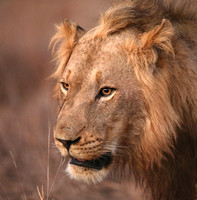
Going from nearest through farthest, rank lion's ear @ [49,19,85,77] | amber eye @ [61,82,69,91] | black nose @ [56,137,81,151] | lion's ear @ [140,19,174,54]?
1. black nose @ [56,137,81,151]
2. lion's ear @ [140,19,174,54]
3. amber eye @ [61,82,69,91]
4. lion's ear @ [49,19,85,77]

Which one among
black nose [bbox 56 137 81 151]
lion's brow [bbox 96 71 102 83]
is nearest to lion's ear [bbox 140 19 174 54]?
lion's brow [bbox 96 71 102 83]

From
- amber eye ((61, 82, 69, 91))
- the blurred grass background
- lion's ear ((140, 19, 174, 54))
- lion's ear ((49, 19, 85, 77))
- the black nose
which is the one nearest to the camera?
the black nose

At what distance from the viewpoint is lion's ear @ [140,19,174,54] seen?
3.71m

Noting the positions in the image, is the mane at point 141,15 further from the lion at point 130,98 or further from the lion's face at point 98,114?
the lion's face at point 98,114

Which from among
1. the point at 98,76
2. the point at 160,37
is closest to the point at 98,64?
the point at 98,76

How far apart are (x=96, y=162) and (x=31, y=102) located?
652cm

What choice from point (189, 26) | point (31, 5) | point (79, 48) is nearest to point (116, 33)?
point (79, 48)

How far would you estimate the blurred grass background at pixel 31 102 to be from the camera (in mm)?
6488

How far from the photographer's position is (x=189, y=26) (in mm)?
4156

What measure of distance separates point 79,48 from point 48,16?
1191 centimetres

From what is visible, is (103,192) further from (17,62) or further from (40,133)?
(17,62)

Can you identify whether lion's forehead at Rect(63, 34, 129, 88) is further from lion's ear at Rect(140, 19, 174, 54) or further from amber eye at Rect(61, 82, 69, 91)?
lion's ear at Rect(140, 19, 174, 54)

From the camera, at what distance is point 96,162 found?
12.6 feet

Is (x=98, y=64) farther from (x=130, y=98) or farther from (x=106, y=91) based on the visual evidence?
(x=130, y=98)
